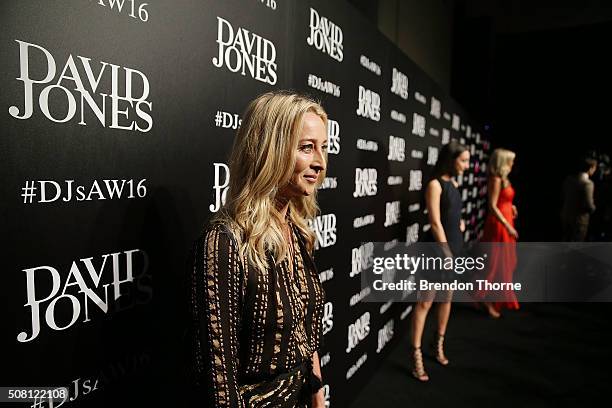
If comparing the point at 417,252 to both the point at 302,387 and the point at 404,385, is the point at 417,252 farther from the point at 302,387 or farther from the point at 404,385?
the point at 302,387

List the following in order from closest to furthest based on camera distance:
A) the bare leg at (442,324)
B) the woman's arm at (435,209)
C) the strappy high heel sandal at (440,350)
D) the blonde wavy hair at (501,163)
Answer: the woman's arm at (435,209), the bare leg at (442,324), the strappy high heel sandal at (440,350), the blonde wavy hair at (501,163)

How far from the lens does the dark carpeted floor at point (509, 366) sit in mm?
3041

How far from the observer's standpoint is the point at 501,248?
4672 millimetres

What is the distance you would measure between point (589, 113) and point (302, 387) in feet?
32.9

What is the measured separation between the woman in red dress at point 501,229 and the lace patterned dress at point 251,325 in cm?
352

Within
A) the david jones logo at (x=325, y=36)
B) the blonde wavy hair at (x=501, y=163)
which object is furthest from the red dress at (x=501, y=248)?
the david jones logo at (x=325, y=36)

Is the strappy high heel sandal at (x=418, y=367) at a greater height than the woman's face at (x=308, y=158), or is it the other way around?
the woman's face at (x=308, y=158)

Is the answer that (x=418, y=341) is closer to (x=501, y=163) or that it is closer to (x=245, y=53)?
(x=501, y=163)

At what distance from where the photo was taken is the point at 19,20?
0.94 m

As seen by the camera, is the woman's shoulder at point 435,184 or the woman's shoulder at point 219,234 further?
the woman's shoulder at point 435,184

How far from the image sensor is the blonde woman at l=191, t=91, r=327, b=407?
1.01 m

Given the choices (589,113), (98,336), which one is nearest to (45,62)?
(98,336)

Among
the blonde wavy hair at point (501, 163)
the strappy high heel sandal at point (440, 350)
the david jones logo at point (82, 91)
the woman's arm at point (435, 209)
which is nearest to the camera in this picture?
the david jones logo at point (82, 91)

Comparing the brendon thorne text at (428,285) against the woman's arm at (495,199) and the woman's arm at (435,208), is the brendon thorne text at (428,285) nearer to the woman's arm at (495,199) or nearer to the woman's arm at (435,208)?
the woman's arm at (435,208)
